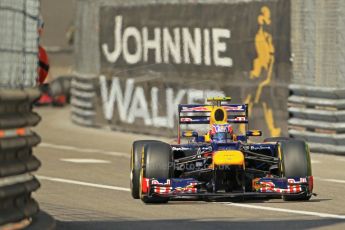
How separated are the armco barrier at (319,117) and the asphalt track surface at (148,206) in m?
0.29

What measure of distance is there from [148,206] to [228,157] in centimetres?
108

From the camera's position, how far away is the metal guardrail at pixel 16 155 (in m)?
10.1

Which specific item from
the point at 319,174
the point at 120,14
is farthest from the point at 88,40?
the point at 319,174

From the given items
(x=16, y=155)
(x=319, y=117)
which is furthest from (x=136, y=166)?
(x=319, y=117)

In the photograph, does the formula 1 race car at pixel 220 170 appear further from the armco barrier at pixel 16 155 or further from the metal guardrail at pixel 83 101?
the metal guardrail at pixel 83 101

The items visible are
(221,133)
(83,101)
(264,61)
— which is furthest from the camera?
(83,101)

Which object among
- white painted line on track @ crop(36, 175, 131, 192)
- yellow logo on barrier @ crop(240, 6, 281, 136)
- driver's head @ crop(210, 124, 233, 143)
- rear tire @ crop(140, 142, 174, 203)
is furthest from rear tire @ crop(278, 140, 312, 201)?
yellow logo on barrier @ crop(240, 6, 281, 136)

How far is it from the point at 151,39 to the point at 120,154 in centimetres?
492

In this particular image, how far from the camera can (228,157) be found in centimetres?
1439

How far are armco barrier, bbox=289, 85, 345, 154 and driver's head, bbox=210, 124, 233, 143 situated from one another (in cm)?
728

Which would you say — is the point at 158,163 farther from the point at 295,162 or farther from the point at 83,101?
the point at 83,101

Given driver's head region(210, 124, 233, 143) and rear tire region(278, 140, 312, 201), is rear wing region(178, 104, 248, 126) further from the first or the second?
rear tire region(278, 140, 312, 201)

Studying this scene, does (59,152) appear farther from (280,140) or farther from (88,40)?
(280,140)

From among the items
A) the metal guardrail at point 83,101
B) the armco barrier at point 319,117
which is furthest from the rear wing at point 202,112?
the metal guardrail at point 83,101
